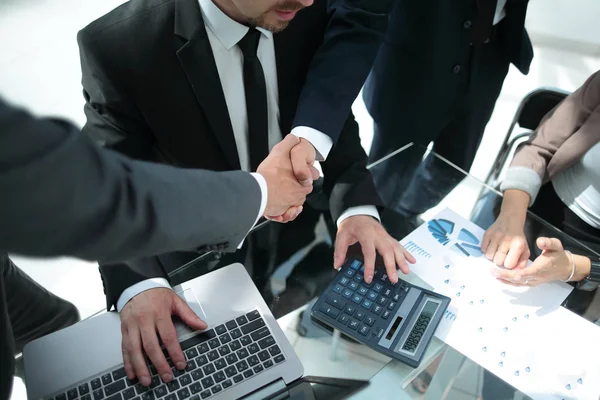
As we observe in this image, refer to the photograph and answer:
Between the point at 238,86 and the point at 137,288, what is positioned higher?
the point at 238,86

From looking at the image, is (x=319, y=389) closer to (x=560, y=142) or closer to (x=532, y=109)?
(x=560, y=142)

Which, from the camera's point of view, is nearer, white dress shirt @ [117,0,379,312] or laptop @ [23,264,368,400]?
laptop @ [23,264,368,400]

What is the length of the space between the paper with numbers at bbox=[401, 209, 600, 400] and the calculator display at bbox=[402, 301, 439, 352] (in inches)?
1.4

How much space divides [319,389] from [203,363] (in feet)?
0.61

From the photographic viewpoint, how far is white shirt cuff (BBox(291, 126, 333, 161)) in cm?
97

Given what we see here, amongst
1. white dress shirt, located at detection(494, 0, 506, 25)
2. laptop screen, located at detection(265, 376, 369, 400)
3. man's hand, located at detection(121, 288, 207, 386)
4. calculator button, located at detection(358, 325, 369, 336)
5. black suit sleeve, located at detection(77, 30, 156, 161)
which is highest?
white dress shirt, located at detection(494, 0, 506, 25)

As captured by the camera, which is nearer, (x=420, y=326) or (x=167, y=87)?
(x=420, y=326)

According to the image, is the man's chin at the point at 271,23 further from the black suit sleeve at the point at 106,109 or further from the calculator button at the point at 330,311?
the calculator button at the point at 330,311

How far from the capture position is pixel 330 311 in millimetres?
781

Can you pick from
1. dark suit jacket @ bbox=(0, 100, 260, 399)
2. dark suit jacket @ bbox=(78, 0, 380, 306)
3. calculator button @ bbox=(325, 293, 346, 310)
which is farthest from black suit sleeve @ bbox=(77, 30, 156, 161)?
calculator button @ bbox=(325, 293, 346, 310)

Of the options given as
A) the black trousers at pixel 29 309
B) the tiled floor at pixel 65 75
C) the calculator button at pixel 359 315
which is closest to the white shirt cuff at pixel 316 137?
the calculator button at pixel 359 315

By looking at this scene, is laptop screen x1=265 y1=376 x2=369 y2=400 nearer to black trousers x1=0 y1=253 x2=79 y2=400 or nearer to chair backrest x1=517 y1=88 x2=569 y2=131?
black trousers x1=0 y1=253 x2=79 y2=400

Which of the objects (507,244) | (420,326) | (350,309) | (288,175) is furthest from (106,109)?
(507,244)

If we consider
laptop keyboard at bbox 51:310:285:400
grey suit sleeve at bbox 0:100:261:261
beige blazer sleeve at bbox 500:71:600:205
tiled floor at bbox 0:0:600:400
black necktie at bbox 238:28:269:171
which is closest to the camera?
grey suit sleeve at bbox 0:100:261:261
